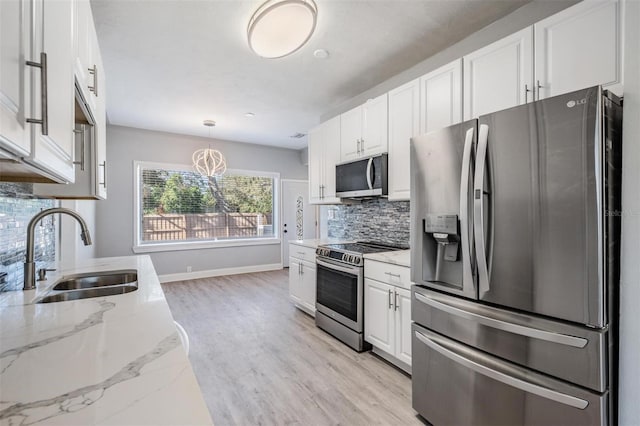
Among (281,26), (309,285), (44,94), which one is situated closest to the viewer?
(44,94)

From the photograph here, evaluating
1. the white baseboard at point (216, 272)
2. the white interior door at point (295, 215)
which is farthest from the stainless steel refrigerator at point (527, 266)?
the white interior door at point (295, 215)

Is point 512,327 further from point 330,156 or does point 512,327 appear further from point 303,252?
point 330,156

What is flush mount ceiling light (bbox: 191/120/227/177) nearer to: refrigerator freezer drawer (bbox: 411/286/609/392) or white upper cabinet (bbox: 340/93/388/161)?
white upper cabinet (bbox: 340/93/388/161)

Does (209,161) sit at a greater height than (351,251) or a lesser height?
greater

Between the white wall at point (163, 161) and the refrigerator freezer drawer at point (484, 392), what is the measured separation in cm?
480

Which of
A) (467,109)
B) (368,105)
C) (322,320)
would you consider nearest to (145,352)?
(467,109)

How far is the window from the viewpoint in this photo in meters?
5.33

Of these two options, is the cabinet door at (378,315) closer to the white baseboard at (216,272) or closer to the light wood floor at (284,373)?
the light wood floor at (284,373)

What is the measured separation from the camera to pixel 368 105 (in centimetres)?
308

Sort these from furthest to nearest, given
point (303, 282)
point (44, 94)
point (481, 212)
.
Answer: point (303, 282), point (481, 212), point (44, 94)

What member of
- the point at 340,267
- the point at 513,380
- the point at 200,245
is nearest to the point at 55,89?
the point at 513,380

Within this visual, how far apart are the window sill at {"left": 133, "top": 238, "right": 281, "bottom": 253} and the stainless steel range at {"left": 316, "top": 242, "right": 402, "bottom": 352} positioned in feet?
10.6

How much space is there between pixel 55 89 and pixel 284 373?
7.54 feet

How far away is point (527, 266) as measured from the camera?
1357 mm
